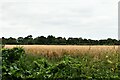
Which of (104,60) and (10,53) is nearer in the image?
(10,53)

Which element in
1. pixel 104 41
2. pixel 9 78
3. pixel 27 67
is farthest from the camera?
pixel 104 41

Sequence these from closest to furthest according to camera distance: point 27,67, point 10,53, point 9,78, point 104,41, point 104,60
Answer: point 9,78 < point 27,67 < point 10,53 < point 104,60 < point 104,41

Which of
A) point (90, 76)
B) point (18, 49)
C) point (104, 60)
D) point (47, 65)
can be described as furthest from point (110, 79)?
point (18, 49)

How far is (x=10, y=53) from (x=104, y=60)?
3.95m

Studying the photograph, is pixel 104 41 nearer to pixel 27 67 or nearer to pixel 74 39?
pixel 74 39

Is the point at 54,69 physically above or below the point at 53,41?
below

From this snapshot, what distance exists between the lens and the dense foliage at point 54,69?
12.8m

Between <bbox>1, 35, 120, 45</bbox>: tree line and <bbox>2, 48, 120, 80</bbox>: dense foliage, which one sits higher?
<bbox>1, 35, 120, 45</bbox>: tree line

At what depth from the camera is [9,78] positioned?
42.3ft

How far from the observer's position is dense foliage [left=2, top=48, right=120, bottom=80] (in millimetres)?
12797

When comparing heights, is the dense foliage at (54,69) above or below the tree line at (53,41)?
below

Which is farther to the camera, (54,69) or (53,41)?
(53,41)

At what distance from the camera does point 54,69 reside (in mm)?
13383

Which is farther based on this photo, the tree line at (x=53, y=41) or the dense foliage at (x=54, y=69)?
the tree line at (x=53, y=41)
